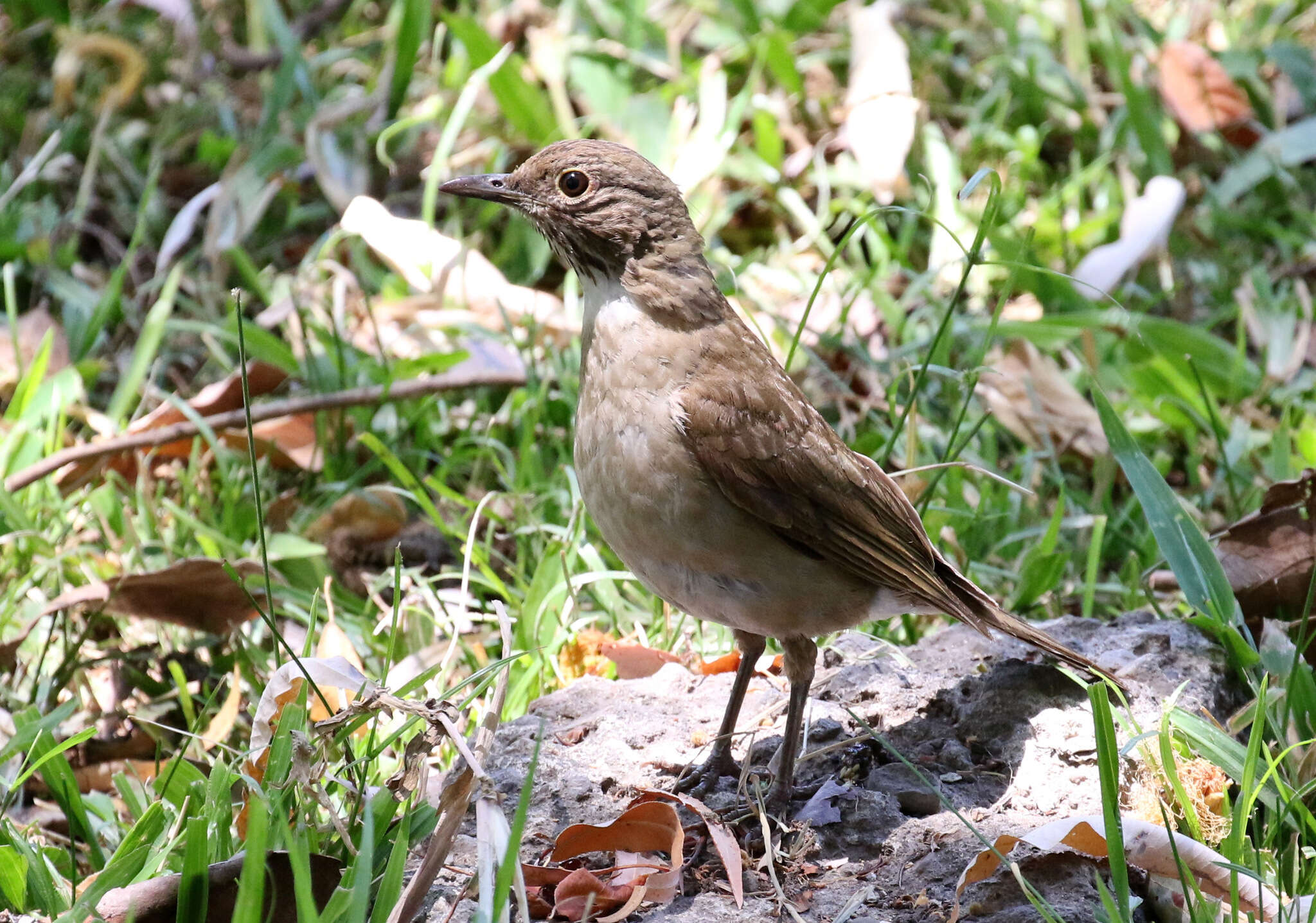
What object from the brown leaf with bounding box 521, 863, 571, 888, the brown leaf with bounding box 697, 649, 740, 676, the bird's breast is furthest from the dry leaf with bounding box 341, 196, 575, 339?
the brown leaf with bounding box 521, 863, 571, 888

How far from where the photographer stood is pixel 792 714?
142 inches

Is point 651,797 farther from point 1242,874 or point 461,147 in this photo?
point 461,147

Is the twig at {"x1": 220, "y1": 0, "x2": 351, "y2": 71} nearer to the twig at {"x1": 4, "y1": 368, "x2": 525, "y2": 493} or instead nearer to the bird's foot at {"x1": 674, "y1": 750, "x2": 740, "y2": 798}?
the twig at {"x1": 4, "y1": 368, "x2": 525, "y2": 493}

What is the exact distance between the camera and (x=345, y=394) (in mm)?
5328

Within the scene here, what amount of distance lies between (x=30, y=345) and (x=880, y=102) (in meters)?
4.22

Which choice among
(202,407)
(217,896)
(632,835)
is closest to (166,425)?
(202,407)

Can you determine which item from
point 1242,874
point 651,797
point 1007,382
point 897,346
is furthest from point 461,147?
point 1242,874

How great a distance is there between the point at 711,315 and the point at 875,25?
4212mm

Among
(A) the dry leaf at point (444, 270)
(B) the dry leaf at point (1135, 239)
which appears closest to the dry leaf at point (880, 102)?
(B) the dry leaf at point (1135, 239)

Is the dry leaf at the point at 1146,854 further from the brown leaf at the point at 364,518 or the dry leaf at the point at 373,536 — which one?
the brown leaf at the point at 364,518

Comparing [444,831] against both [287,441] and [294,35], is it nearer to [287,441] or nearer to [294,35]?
[287,441]

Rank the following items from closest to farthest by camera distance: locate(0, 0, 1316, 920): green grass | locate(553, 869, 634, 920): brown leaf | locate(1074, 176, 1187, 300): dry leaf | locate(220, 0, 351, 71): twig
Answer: locate(553, 869, 634, 920): brown leaf < locate(0, 0, 1316, 920): green grass < locate(1074, 176, 1187, 300): dry leaf < locate(220, 0, 351, 71): twig

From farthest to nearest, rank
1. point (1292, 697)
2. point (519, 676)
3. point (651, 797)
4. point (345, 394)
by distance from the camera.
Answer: point (345, 394) < point (519, 676) < point (1292, 697) < point (651, 797)

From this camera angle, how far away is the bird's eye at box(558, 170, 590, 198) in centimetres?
394
